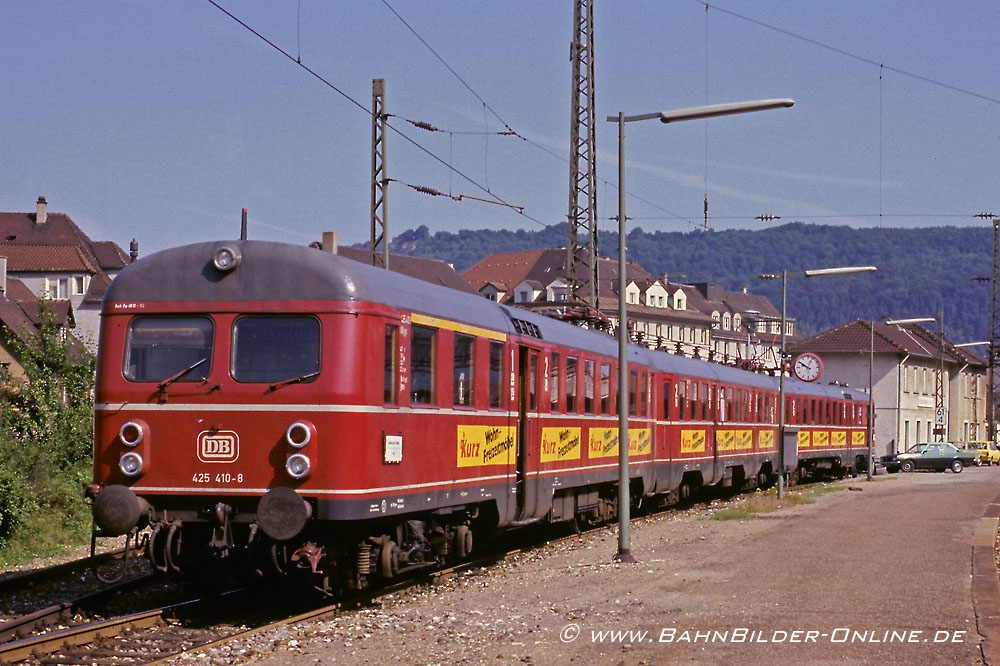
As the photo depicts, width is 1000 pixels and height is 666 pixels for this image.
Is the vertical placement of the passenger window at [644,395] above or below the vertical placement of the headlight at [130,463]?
above

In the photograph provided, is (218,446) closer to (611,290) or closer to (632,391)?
(632,391)

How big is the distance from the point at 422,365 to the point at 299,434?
210 centimetres

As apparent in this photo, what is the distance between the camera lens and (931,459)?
6019cm

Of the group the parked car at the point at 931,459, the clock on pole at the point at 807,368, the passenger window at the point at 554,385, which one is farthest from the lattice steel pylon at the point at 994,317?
the passenger window at the point at 554,385

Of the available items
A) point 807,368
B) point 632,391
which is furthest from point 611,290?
point 632,391

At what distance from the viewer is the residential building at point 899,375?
84750 millimetres

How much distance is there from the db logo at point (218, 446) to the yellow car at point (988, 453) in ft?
219

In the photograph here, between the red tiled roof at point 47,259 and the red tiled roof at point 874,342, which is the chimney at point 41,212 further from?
the red tiled roof at point 874,342

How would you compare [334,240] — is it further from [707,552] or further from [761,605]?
[761,605]

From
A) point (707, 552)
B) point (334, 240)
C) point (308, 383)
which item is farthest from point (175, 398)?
point (334, 240)

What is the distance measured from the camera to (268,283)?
12688 mm

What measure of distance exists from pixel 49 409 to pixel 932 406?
74286mm

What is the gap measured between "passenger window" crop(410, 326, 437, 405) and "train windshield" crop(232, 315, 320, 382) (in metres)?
1.48

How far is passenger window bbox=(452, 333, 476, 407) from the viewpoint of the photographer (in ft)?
49.0
